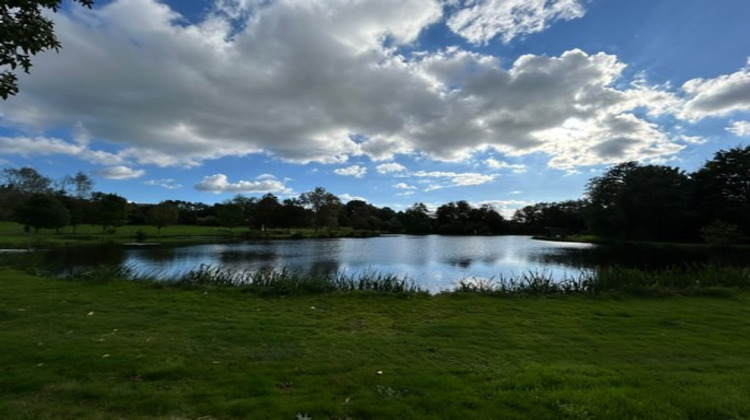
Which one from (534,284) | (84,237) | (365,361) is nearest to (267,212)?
(84,237)

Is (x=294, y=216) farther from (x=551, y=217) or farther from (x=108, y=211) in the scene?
(x=551, y=217)

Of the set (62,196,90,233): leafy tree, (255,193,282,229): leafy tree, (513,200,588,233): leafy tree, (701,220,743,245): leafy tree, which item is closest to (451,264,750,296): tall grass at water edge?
(701,220,743,245): leafy tree

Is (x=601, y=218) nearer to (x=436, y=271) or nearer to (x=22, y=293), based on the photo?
(x=436, y=271)

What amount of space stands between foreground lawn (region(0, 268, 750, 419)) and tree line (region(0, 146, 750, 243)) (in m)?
51.3

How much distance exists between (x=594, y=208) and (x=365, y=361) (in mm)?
71510

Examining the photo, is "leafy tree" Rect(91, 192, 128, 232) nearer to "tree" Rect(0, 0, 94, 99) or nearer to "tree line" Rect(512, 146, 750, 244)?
"tree" Rect(0, 0, 94, 99)

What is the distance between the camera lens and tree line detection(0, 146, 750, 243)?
166ft

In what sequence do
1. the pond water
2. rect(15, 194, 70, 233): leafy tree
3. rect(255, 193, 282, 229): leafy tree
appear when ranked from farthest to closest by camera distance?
rect(255, 193, 282, 229): leafy tree → rect(15, 194, 70, 233): leafy tree → the pond water

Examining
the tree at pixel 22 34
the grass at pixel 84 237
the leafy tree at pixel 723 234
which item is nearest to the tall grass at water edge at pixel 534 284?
the tree at pixel 22 34

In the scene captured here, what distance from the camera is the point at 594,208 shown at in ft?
219

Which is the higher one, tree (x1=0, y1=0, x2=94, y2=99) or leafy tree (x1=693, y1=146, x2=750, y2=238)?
leafy tree (x1=693, y1=146, x2=750, y2=238)

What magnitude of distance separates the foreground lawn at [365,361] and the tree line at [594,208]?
168 feet

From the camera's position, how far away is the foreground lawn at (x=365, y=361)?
3.73m

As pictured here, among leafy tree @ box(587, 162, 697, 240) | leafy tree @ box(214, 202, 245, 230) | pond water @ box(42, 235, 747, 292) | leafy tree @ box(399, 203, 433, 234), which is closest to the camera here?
pond water @ box(42, 235, 747, 292)
